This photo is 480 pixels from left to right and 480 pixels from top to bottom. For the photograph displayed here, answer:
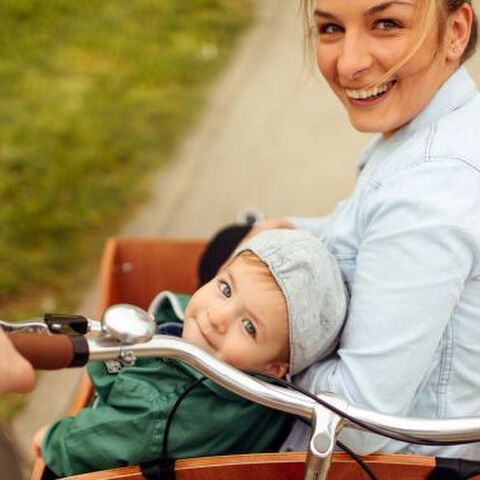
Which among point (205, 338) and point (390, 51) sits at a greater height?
Answer: point (390, 51)

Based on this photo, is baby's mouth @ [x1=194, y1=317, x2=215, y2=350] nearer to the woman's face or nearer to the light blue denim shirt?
the light blue denim shirt

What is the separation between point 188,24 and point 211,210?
4.81 feet

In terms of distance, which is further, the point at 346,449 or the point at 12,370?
the point at 346,449

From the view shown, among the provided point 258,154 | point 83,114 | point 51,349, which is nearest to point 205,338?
point 51,349

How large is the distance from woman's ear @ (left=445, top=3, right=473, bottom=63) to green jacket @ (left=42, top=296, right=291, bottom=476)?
78 centimetres

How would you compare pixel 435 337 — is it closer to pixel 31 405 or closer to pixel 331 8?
pixel 331 8

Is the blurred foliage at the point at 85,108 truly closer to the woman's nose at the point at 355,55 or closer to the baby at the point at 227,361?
the baby at the point at 227,361

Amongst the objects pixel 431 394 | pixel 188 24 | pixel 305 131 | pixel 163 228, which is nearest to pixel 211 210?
pixel 163 228

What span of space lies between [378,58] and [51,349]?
0.85 metres

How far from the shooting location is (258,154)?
12.8 ft

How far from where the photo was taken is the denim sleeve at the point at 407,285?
147 centimetres

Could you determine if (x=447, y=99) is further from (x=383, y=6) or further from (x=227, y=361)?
(x=227, y=361)

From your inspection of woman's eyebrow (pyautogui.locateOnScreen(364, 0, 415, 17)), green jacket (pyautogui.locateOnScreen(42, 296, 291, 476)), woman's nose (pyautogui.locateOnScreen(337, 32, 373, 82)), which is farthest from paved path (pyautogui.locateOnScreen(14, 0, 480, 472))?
woman's eyebrow (pyautogui.locateOnScreen(364, 0, 415, 17))

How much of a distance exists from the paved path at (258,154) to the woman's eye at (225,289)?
1559 mm
